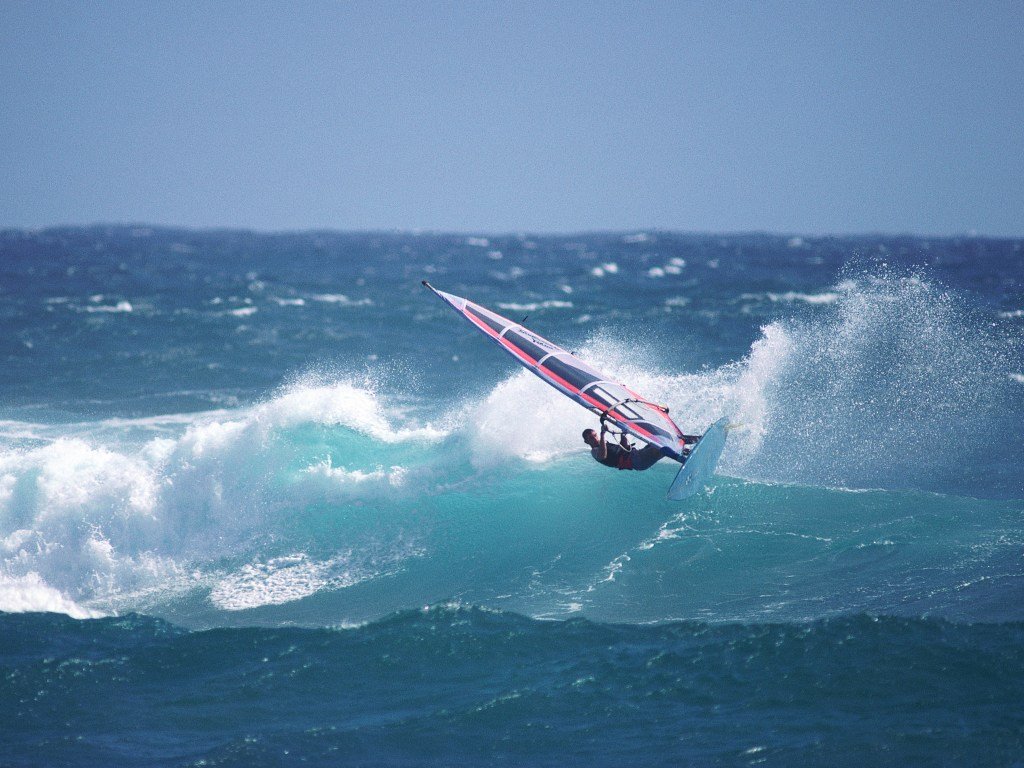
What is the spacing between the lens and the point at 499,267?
2164 inches

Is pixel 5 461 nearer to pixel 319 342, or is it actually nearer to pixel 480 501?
pixel 480 501

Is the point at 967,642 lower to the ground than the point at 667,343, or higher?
lower

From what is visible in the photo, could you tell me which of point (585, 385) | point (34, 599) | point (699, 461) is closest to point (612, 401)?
point (585, 385)

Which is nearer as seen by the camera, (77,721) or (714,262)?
(77,721)

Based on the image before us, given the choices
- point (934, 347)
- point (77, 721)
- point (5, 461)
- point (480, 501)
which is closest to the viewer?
point (77, 721)

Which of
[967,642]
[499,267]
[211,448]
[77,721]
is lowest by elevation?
[77,721]

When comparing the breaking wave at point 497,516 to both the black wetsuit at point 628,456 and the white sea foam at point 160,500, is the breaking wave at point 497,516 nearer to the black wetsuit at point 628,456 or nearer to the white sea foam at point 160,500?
the white sea foam at point 160,500

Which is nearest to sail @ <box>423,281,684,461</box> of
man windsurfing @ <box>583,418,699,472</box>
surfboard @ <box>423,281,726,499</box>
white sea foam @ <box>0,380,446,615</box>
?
surfboard @ <box>423,281,726,499</box>

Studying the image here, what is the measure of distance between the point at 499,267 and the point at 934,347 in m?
37.3

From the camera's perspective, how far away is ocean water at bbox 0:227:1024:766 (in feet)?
23.9

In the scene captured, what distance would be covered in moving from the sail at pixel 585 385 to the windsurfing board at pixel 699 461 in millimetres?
267

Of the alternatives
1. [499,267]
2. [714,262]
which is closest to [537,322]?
[499,267]

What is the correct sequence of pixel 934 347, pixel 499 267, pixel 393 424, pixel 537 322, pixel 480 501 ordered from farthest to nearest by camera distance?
pixel 499 267
pixel 537 322
pixel 934 347
pixel 393 424
pixel 480 501

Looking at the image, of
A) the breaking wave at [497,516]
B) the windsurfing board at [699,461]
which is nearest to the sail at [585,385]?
the windsurfing board at [699,461]
